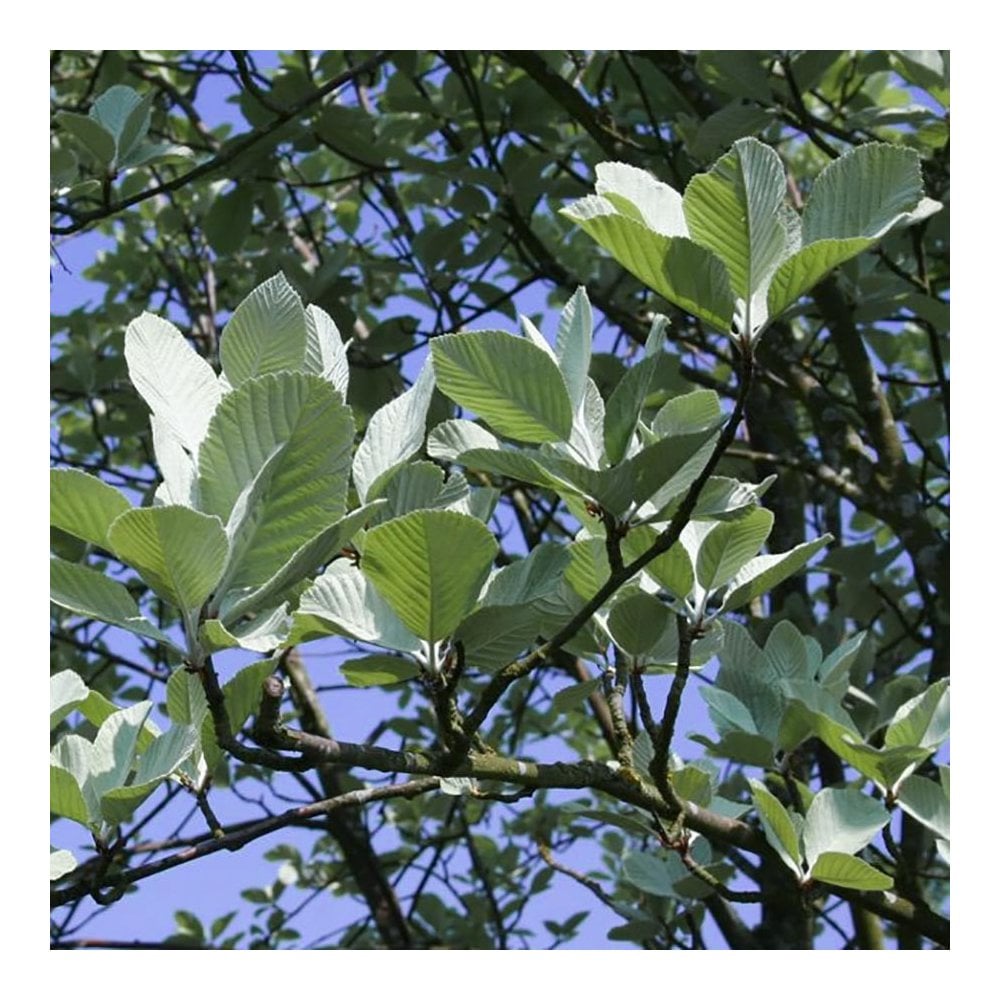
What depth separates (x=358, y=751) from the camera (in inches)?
32.0

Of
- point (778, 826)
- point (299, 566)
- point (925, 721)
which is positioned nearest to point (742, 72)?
point (925, 721)

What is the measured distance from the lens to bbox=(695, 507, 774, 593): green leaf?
998mm

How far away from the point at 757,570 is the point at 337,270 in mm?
1526

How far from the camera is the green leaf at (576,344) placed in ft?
2.81

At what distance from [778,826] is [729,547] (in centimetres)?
23

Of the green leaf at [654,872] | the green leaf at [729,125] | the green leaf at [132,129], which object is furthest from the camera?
the green leaf at [729,125]

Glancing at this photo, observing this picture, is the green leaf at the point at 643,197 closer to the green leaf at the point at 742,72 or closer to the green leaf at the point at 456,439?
the green leaf at the point at 456,439

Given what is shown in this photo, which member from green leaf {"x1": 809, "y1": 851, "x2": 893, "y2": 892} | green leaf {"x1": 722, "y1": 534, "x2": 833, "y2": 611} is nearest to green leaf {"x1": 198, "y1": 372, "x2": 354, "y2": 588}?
green leaf {"x1": 722, "y1": 534, "x2": 833, "y2": 611}

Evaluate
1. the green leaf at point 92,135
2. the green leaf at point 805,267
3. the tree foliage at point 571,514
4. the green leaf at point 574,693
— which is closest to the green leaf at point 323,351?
the tree foliage at point 571,514

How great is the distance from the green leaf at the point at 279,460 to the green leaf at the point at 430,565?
0.04 metres

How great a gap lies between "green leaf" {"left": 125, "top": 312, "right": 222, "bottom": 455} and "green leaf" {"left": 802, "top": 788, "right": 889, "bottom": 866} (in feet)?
1.90

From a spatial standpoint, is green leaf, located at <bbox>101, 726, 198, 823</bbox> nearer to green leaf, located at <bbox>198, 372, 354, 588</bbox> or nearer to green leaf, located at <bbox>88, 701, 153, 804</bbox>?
green leaf, located at <bbox>88, 701, 153, 804</bbox>

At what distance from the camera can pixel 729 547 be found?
1.01 meters
